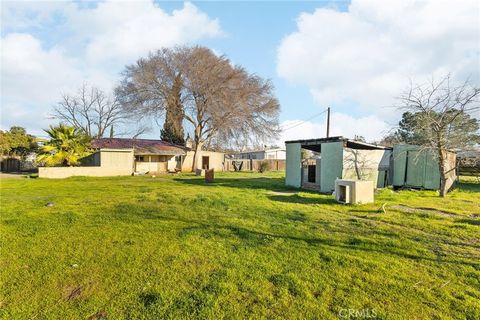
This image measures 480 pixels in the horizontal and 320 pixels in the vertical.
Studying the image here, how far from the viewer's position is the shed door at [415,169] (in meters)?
13.1

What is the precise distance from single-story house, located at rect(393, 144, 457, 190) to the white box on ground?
4827 millimetres

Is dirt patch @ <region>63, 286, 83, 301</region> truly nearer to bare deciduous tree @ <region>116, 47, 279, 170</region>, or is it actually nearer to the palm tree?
the palm tree

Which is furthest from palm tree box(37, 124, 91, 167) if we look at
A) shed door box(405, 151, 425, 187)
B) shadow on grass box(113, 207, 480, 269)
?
shed door box(405, 151, 425, 187)

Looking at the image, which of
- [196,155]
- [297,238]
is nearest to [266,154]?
[196,155]

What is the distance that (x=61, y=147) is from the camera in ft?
62.3

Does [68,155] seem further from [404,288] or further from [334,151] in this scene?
[404,288]

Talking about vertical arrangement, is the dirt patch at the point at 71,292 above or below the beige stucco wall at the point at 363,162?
below

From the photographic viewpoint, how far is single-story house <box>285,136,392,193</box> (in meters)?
12.0

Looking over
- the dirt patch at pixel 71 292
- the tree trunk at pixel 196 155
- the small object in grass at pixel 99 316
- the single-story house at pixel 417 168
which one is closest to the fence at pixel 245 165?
the tree trunk at pixel 196 155

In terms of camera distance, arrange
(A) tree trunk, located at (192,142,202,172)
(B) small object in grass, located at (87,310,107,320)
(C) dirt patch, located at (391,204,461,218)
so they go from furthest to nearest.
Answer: (A) tree trunk, located at (192,142,202,172)
(C) dirt patch, located at (391,204,461,218)
(B) small object in grass, located at (87,310,107,320)

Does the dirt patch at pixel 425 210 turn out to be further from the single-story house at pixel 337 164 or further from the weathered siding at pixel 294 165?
the weathered siding at pixel 294 165

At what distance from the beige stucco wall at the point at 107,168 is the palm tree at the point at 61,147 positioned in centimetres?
87

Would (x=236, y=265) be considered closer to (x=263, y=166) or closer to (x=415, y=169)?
(x=415, y=169)

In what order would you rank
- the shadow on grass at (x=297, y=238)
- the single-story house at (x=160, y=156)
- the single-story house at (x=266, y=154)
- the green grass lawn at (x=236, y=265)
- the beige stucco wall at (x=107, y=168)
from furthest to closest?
the single-story house at (x=266, y=154), the single-story house at (x=160, y=156), the beige stucco wall at (x=107, y=168), the shadow on grass at (x=297, y=238), the green grass lawn at (x=236, y=265)
